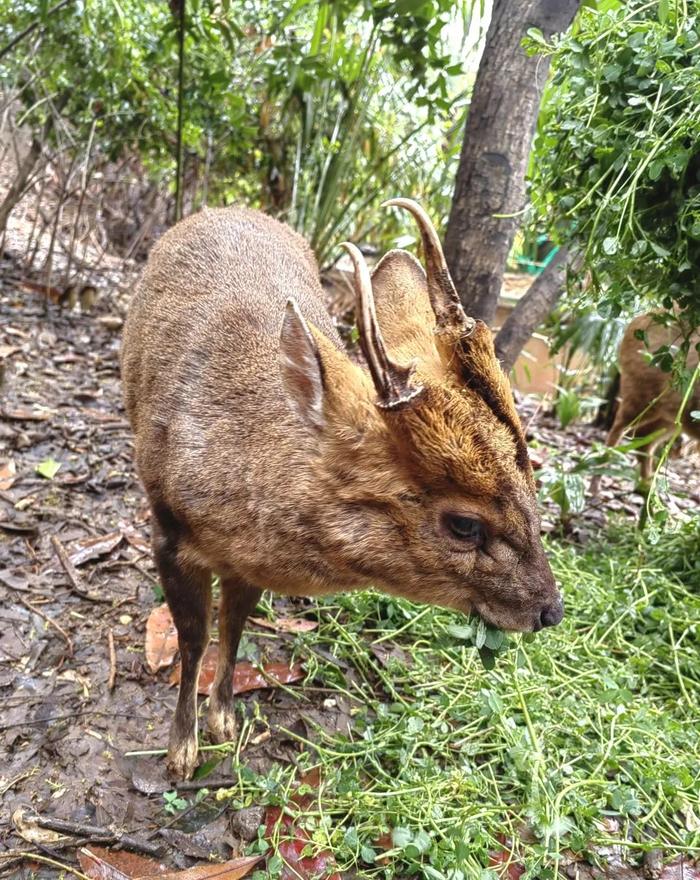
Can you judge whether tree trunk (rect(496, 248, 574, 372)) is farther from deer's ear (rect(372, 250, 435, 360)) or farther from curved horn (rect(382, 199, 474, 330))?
curved horn (rect(382, 199, 474, 330))

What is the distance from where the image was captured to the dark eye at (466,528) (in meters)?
1.94

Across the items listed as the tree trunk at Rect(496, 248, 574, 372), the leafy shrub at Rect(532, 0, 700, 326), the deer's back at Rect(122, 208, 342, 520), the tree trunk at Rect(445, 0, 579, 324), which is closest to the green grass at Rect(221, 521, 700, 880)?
the deer's back at Rect(122, 208, 342, 520)

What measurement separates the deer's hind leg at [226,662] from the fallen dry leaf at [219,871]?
0.53 meters

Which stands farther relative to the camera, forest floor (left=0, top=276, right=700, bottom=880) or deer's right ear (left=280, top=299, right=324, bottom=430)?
forest floor (left=0, top=276, right=700, bottom=880)

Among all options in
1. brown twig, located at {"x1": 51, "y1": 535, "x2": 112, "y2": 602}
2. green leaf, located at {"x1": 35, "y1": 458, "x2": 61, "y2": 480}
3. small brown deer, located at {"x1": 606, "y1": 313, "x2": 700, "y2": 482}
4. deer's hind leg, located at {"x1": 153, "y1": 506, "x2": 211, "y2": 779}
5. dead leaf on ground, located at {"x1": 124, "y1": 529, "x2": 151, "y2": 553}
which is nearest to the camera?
deer's hind leg, located at {"x1": 153, "y1": 506, "x2": 211, "y2": 779}

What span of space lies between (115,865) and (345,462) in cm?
140

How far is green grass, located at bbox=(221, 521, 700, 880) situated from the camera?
89.4 inches

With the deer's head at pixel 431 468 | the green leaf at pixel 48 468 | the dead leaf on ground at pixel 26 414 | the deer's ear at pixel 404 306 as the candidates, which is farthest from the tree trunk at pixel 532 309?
the dead leaf on ground at pixel 26 414

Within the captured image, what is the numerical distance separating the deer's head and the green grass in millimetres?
289

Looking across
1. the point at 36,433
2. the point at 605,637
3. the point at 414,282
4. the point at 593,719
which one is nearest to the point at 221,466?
the point at 414,282

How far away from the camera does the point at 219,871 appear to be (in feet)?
7.00

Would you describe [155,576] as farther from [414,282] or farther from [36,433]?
[414,282]

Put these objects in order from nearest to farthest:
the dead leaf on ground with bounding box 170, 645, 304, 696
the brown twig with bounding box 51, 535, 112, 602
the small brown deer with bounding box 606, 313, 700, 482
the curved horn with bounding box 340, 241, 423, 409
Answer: the curved horn with bounding box 340, 241, 423, 409
the dead leaf on ground with bounding box 170, 645, 304, 696
the brown twig with bounding box 51, 535, 112, 602
the small brown deer with bounding box 606, 313, 700, 482

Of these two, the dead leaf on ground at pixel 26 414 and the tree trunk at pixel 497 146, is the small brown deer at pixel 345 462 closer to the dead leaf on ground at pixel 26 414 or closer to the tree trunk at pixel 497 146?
the tree trunk at pixel 497 146
